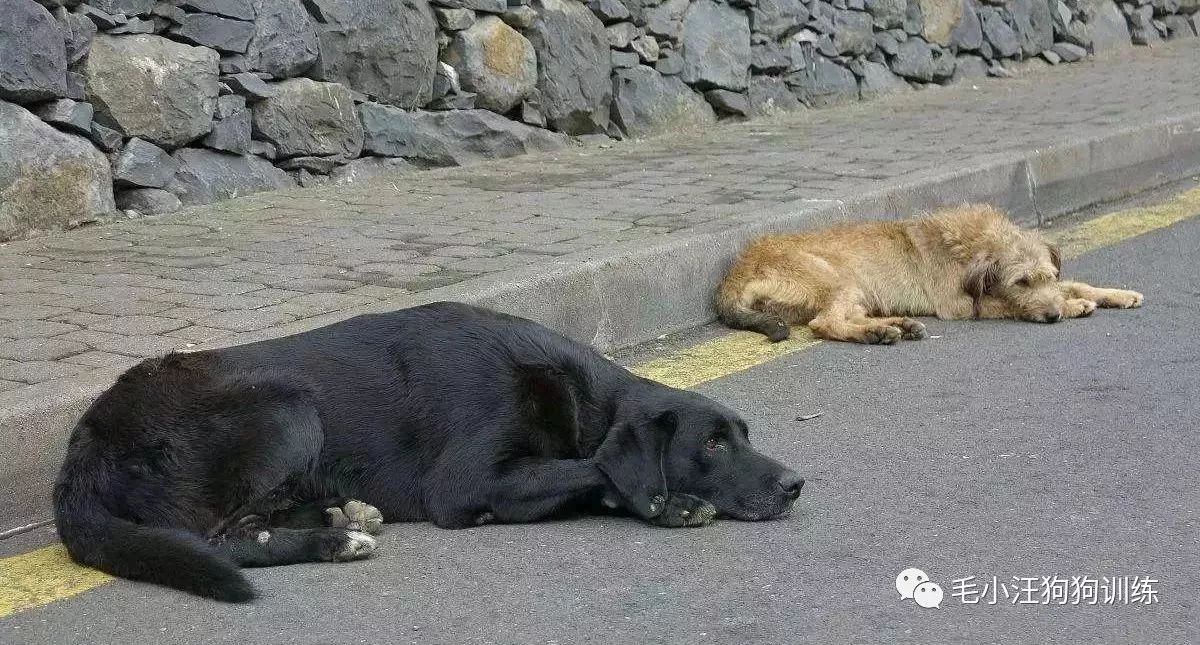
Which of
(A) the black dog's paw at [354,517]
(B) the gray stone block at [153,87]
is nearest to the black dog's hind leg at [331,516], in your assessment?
(A) the black dog's paw at [354,517]

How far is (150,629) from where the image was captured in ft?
11.2

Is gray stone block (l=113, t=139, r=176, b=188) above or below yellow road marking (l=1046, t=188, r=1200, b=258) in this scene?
above

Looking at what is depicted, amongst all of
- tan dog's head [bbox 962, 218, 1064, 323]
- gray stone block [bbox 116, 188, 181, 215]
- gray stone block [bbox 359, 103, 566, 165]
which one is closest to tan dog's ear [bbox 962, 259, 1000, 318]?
tan dog's head [bbox 962, 218, 1064, 323]

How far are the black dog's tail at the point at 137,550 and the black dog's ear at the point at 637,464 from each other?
39.8 inches

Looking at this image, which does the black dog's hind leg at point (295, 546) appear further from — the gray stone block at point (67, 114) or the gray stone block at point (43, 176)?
the gray stone block at point (67, 114)

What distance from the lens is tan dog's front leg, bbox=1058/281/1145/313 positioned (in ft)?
21.8

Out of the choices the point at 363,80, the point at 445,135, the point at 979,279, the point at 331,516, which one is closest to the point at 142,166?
the point at 363,80

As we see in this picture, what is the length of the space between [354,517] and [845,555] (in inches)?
51.6

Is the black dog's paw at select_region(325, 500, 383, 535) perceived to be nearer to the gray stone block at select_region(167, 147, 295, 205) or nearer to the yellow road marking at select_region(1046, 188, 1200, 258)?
the gray stone block at select_region(167, 147, 295, 205)

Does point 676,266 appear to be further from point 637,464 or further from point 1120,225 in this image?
point 1120,225

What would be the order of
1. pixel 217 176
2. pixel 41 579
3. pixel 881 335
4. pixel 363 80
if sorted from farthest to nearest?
pixel 363 80
pixel 217 176
pixel 881 335
pixel 41 579

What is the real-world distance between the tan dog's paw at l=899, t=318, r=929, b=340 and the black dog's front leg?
2609mm

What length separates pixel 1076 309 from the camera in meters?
6.53

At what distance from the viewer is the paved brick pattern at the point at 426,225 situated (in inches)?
215
